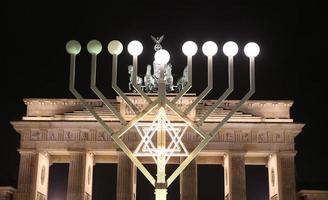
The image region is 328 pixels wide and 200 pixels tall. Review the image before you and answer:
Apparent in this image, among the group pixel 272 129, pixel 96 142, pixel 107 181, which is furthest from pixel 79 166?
pixel 272 129

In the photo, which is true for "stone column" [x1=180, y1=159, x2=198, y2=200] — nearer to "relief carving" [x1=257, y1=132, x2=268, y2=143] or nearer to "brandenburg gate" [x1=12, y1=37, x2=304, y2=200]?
"brandenburg gate" [x1=12, y1=37, x2=304, y2=200]

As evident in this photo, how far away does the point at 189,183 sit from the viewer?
101 ft

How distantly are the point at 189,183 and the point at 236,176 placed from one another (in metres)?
2.46

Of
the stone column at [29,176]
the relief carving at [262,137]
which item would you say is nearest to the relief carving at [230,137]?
the relief carving at [262,137]

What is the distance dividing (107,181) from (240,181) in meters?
10.8

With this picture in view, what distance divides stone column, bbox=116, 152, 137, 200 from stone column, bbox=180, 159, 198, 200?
2621mm

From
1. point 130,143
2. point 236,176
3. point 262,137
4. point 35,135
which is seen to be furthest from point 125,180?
point 262,137

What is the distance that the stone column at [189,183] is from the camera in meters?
30.7

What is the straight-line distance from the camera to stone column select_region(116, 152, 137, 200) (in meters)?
30.4

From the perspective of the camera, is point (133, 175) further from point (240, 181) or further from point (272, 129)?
point (272, 129)

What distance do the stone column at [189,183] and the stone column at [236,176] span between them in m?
1.84

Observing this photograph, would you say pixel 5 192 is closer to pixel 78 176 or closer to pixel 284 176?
pixel 78 176

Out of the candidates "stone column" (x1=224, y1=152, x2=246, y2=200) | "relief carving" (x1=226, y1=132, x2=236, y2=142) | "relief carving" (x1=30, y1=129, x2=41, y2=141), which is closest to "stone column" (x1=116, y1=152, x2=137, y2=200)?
"relief carving" (x1=30, y1=129, x2=41, y2=141)

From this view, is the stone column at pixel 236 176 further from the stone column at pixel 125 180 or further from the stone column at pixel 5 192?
the stone column at pixel 5 192
